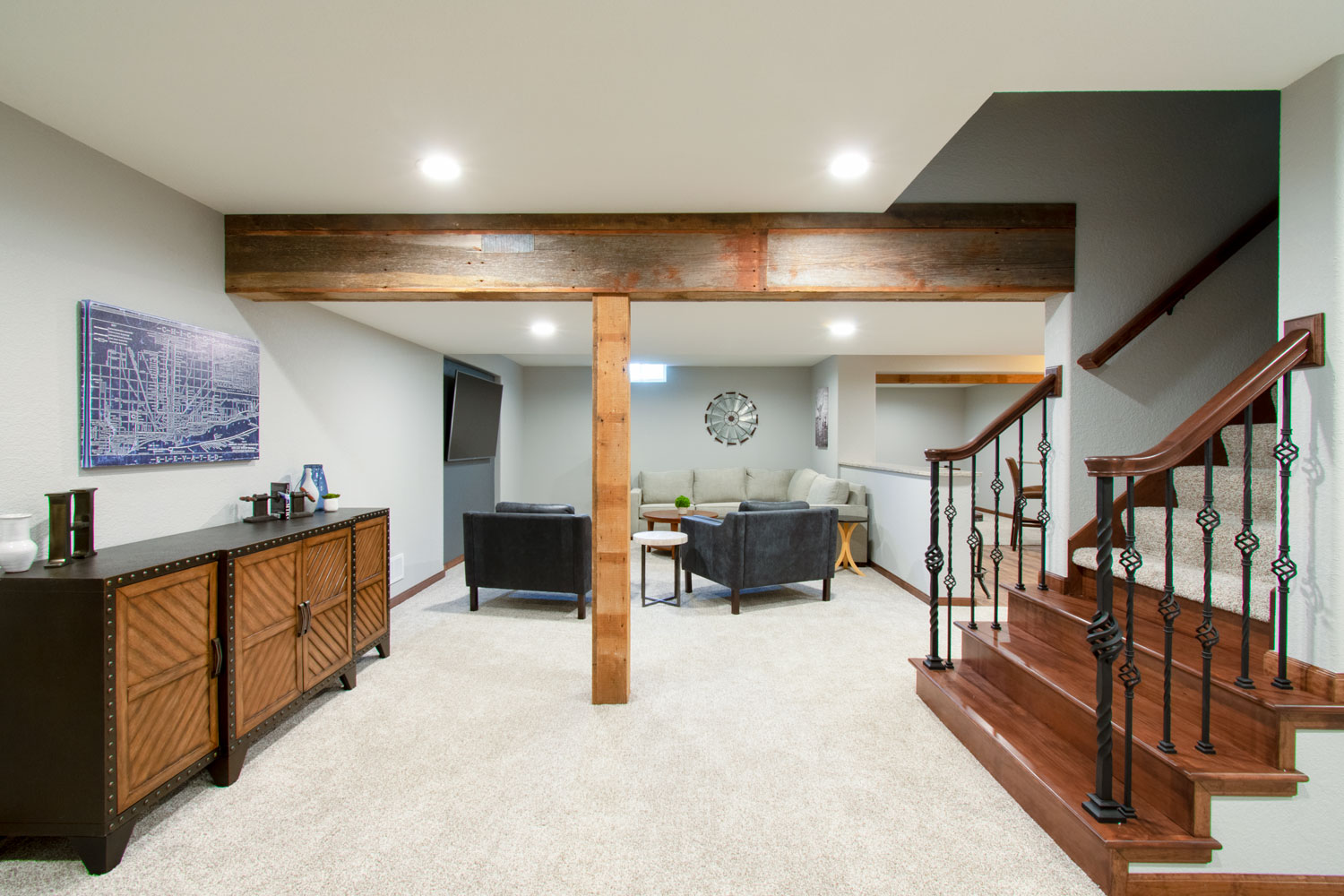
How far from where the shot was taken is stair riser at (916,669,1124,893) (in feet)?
5.52

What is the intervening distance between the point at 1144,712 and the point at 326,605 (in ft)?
10.8

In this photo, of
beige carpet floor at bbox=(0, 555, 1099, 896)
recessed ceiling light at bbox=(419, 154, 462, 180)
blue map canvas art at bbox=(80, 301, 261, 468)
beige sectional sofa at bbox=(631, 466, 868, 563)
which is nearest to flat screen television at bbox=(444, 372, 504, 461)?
beige sectional sofa at bbox=(631, 466, 868, 563)

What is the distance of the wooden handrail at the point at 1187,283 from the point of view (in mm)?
2781

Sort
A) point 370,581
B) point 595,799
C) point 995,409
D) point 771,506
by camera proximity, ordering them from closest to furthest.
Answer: point 595,799
point 370,581
point 771,506
point 995,409

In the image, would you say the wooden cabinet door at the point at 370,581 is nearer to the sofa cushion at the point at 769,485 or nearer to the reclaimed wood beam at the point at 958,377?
the sofa cushion at the point at 769,485

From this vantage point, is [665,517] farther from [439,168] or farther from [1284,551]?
[1284,551]

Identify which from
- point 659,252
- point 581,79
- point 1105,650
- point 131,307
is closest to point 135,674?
point 131,307

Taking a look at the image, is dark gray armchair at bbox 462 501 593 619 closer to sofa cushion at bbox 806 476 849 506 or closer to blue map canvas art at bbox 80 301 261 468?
blue map canvas art at bbox 80 301 261 468

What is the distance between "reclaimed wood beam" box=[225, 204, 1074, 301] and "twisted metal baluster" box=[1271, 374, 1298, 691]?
1.39 meters

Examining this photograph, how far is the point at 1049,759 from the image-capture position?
2.05 m

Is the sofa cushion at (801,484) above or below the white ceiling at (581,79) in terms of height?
below

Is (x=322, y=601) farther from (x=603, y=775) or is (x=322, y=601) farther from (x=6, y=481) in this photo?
(x=603, y=775)

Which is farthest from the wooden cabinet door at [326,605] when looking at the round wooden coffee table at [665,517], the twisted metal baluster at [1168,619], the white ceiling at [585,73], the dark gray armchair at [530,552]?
the twisted metal baluster at [1168,619]

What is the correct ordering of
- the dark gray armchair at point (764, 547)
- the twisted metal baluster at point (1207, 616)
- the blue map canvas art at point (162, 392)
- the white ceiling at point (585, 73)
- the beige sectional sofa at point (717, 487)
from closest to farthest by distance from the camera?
the white ceiling at point (585, 73) → the twisted metal baluster at point (1207, 616) → the blue map canvas art at point (162, 392) → the dark gray armchair at point (764, 547) → the beige sectional sofa at point (717, 487)
